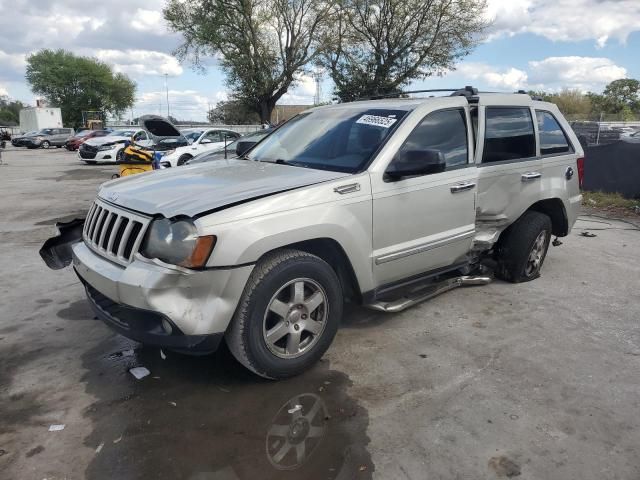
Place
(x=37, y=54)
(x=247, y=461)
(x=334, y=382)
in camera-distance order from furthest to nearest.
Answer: (x=37, y=54), (x=334, y=382), (x=247, y=461)

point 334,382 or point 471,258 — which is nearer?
point 334,382

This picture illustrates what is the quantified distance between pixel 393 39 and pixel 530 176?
28.7 metres

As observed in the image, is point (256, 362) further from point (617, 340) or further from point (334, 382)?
point (617, 340)

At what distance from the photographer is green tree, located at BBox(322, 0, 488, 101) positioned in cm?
2950

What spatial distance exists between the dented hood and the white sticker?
649 mm

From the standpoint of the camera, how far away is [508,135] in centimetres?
466

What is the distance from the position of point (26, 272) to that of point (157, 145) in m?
10.7

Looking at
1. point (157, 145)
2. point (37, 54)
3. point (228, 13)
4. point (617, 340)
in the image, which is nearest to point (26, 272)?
point (617, 340)

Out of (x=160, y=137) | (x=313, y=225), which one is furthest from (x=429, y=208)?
(x=160, y=137)

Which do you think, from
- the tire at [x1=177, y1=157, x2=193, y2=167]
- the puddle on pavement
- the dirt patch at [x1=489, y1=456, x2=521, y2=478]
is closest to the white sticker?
the puddle on pavement

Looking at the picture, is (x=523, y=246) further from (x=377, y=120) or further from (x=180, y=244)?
(x=180, y=244)

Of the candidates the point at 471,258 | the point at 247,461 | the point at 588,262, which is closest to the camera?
the point at 247,461

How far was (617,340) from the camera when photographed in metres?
3.92

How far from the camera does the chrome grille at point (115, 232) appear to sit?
2945mm
